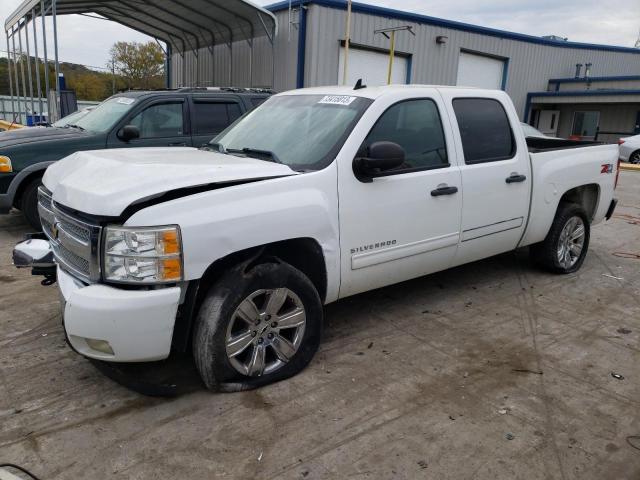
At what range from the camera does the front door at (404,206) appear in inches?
146

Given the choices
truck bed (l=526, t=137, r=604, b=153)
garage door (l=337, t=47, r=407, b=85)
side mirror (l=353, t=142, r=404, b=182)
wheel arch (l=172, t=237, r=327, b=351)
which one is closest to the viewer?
wheel arch (l=172, t=237, r=327, b=351)

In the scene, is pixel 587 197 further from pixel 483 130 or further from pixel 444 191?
pixel 444 191

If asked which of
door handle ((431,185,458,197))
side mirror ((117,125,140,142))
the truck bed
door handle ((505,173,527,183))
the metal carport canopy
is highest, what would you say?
the metal carport canopy

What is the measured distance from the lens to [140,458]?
8.96 feet

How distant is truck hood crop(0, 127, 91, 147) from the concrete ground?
8.83ft

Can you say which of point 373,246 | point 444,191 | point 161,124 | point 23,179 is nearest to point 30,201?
point 23,179

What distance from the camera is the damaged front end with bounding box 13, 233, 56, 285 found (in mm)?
3639

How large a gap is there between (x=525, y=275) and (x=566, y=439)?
A: 3112mm

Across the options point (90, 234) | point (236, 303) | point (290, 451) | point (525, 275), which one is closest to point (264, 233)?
point (236, 303)

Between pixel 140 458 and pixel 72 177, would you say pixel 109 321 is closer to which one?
pixel 140 458

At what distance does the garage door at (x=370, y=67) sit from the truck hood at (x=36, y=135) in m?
10.4

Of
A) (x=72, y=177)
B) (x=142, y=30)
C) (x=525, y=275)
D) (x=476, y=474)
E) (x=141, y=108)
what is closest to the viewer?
(x=476, y=474)

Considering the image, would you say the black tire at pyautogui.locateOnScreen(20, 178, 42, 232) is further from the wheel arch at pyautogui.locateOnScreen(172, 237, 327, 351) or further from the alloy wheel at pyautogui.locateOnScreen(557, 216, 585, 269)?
the alloy wheel at pyautogui.locateOnScreen(557, 216, 585, 269)

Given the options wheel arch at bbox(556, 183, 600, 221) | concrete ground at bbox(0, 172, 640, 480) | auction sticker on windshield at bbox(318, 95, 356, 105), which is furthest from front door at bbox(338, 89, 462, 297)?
Answer: wheel arch at bbox(556, 183, 600, 221)
